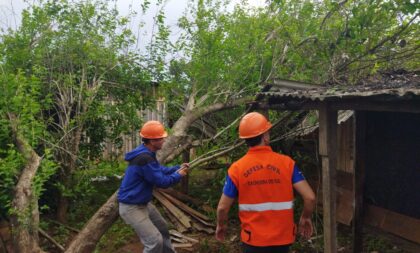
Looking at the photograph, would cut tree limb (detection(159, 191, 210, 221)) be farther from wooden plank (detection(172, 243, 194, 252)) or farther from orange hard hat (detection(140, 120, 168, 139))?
orange hard hat (detection(140, 120, 168, 139))

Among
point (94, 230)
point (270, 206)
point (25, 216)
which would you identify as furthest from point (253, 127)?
point (94, 230)

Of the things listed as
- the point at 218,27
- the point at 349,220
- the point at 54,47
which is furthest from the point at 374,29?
the point at 54,47

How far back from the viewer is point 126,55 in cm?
843

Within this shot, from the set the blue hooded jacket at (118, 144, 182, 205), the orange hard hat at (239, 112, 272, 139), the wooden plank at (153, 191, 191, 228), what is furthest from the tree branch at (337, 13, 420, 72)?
the orange hard hat at (239, 112, 272, 139)

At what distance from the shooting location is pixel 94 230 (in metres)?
5.96

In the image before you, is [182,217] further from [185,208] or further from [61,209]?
[61,209]

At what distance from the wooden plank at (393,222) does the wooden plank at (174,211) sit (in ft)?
11.4

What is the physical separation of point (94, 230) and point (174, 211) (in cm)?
296

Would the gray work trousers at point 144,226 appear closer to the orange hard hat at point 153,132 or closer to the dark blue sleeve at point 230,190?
the orange hard hat at point 153,132

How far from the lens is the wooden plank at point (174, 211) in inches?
331

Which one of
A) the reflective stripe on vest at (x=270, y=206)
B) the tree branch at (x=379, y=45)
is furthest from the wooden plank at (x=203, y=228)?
the reflective stripe on vest at (x=270, y=206)

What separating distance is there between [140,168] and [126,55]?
4301 mm

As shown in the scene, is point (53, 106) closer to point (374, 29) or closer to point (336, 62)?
Result: point (336, 62)

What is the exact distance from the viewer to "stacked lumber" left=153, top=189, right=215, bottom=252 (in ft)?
25.4
